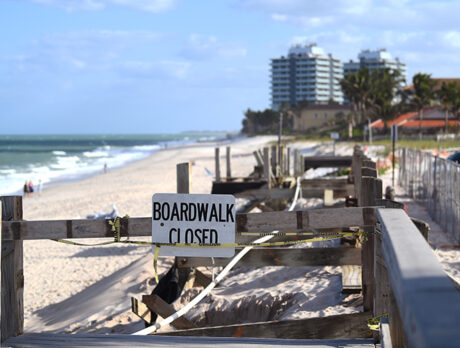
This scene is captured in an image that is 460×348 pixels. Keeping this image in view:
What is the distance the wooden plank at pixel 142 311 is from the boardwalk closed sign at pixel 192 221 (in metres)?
1.41

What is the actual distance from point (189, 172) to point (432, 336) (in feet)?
14.8

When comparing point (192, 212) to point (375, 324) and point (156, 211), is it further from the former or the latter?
point (375, 324)

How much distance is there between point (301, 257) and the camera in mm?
5859

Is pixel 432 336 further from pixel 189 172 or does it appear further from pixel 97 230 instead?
pixel 189 172

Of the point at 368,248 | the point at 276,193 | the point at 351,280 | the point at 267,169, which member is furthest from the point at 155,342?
the point at 267,169

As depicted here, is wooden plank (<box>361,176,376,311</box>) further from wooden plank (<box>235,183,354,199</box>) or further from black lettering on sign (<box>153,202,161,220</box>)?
wooden plank (<box>235,183,354,199</box>)

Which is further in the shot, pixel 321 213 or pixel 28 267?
pixel 28 267

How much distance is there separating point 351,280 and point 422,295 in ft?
17.2

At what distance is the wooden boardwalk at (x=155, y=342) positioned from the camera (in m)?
3.71

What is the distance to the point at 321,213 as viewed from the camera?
4020mm

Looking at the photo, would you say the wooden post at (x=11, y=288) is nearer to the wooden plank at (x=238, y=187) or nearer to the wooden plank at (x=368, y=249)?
the wooden plank at (x=368, y=249)

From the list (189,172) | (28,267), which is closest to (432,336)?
(189,172)

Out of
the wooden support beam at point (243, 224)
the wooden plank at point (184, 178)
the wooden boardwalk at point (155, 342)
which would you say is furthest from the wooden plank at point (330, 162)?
the wooden boardwalk at point (155, 342)

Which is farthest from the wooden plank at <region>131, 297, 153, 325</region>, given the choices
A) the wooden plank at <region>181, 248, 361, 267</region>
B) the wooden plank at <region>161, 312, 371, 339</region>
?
the wooden plank at <region>181, 248, 361, 267</region>
